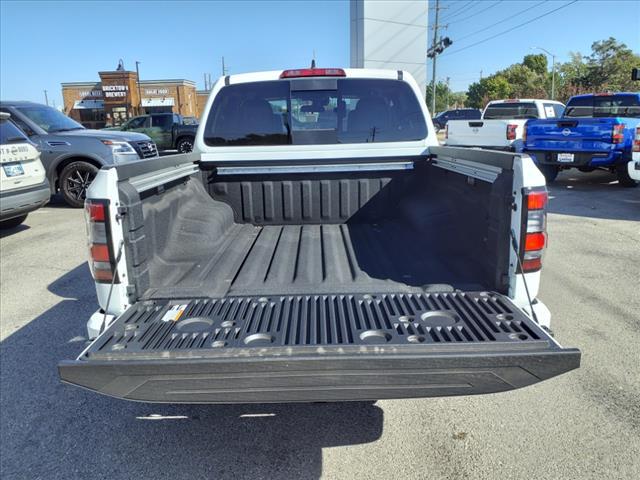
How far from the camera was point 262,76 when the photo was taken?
4062mm

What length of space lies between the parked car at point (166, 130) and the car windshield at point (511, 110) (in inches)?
477

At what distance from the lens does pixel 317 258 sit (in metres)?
3.29

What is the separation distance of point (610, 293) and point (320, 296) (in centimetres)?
383

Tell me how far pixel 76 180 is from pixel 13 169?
2.66 meters

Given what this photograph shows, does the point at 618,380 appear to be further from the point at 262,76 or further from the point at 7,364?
the point at 7,364

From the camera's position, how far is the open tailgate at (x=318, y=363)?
6.08 ft

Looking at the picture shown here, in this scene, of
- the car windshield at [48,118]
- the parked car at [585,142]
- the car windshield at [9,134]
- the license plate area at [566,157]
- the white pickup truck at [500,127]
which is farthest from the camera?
the white pickup truck at [500,127]

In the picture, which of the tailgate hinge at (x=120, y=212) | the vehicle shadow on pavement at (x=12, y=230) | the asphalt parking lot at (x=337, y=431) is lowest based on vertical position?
the asphalt parking lot at (x=337, y=431)

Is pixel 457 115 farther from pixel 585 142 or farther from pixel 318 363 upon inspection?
A: pixel 318 363

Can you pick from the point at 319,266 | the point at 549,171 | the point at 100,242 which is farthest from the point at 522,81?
the point at 100,242

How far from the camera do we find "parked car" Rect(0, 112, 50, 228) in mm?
6762

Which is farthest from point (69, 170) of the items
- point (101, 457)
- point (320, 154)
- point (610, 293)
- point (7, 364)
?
point (610, 293)

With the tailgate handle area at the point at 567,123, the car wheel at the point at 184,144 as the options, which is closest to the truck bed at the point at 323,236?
the tailgate handle area at the point at 567,123

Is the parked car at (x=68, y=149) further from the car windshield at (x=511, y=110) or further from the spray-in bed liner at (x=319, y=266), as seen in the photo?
the car windshield at (x=511, y=110)
